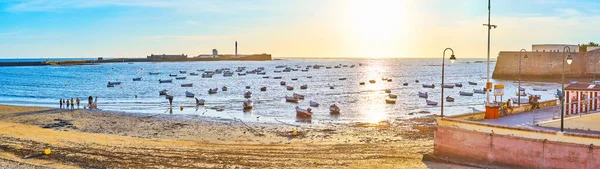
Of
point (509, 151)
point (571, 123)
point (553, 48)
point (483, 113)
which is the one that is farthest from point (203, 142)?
point (553, 48)

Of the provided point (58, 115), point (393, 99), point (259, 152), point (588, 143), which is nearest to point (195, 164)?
point (259, 152)

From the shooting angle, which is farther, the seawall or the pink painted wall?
the seawall

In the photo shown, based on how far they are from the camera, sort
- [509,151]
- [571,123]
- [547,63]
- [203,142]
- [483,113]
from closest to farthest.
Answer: [509,151] → [571,123] → [483,113] → [203,142] → [547,63]

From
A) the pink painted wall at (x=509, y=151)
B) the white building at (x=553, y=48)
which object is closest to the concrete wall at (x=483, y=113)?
the pink painted wall at (x=509, y=151)

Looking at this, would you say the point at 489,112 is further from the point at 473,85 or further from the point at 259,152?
the point at 473,85

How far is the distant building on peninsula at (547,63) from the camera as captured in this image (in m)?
103

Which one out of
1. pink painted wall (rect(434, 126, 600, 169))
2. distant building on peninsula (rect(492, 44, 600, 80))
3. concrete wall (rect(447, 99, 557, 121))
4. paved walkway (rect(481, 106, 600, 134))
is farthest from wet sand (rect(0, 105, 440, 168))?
distant building on peninsula (rect(492, 44, 600, 80))

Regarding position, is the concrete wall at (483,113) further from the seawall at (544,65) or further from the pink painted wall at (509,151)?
the seawall at (544,65)

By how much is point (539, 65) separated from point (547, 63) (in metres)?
1.72

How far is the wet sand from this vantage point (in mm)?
24562

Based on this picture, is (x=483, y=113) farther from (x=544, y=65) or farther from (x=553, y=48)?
(x=553, y=48)

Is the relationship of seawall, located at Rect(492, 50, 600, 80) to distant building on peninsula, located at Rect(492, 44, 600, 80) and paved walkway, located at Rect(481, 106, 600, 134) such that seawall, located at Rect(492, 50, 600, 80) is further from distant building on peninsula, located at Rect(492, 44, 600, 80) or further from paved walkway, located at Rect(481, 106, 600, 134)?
paved walkway, located at Rect(481, 106, 600, 134)

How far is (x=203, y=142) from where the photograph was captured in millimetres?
31250

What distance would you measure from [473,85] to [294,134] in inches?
2907
